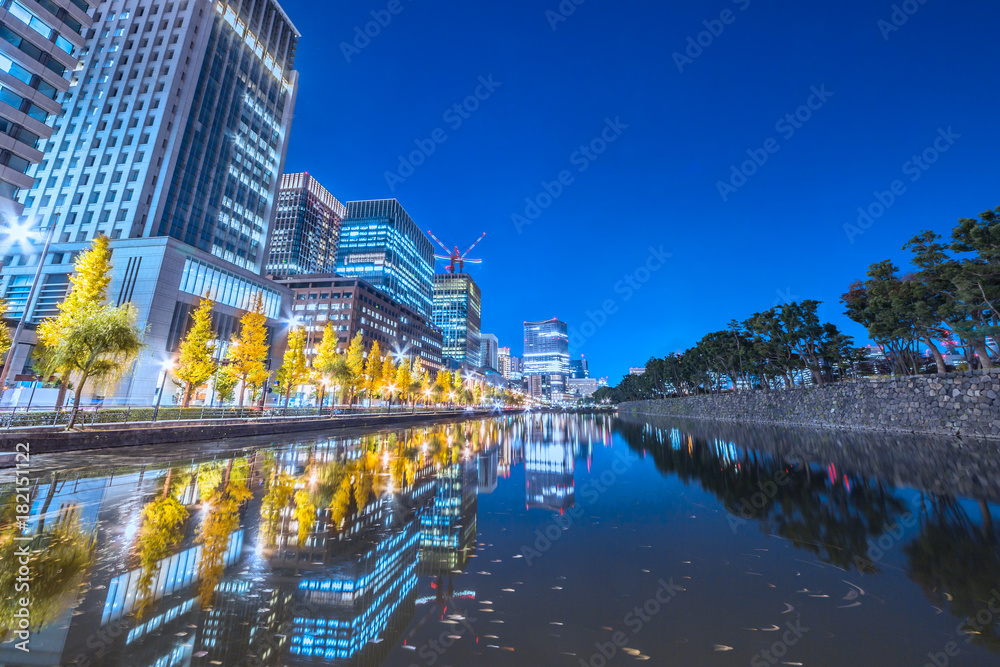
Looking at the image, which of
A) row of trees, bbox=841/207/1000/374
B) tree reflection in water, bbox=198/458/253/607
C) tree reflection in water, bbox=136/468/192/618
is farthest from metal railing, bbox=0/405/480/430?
row of trees, bbox=841/207/1000/374

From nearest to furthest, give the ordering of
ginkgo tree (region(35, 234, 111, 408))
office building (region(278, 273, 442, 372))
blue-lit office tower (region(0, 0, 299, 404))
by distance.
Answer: ginkgo tree (region(35, 234, 111, 408)), blue-lit office tower (region(0, 0, 299, 404)), office building (region(278, 273, 442, 372))

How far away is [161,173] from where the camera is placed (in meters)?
62.6

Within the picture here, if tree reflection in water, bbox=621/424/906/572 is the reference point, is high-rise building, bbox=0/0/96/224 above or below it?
above

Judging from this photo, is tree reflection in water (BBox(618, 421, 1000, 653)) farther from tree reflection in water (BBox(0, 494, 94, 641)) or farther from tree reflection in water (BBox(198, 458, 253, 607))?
tree reflection in water (BBox(0, 494, 94, 641))

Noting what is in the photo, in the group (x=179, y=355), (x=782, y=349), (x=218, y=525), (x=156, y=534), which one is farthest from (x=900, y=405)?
(x=179, y=355)

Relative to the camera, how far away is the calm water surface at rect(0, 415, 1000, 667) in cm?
382

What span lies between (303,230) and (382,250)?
99.5 ft

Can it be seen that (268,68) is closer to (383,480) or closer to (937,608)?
(383,480)

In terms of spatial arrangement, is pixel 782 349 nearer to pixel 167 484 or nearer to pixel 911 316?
pixel 911 316

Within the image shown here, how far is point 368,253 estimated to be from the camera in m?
158

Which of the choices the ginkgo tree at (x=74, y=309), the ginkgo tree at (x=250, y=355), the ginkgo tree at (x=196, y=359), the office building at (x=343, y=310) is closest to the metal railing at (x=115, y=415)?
the ginkgo tree at (x=74, y=309)

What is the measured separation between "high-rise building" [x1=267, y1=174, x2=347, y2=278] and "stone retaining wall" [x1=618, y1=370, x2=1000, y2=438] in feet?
498

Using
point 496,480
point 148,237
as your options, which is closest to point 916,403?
point 496,480

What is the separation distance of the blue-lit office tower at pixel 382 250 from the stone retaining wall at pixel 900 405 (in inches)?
5108
